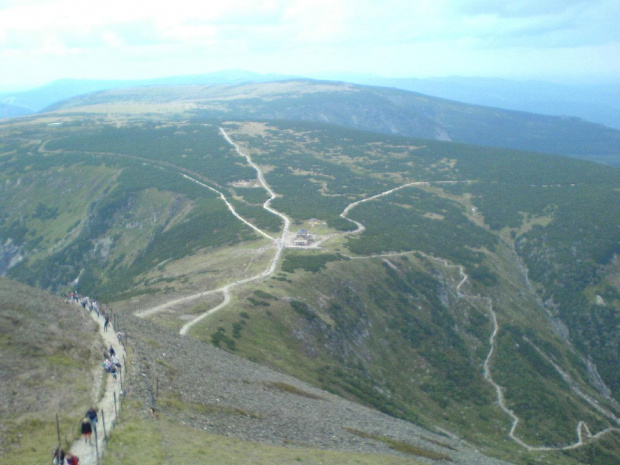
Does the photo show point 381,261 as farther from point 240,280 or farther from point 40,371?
point 40,371

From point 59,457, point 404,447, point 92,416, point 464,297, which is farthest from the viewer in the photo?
point 464,297

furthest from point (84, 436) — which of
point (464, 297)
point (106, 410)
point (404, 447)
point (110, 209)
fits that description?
point (110, 209)

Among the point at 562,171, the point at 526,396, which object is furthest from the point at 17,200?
the point at 562,171

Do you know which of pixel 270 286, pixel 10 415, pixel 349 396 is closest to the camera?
pixel 10 415

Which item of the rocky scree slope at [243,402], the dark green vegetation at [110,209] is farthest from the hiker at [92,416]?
the dark green vegetation at [110,209]

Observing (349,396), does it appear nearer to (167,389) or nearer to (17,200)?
(167,389)

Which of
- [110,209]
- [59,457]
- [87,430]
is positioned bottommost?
[110,209]
